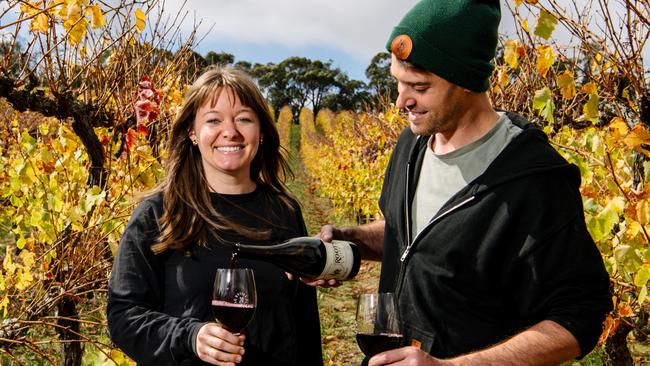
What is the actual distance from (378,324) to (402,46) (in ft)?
2.68

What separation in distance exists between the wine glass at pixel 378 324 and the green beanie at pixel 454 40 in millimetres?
675

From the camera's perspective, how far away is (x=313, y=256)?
235 cm

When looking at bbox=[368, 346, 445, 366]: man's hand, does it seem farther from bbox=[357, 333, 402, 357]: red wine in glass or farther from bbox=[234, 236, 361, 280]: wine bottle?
bbox=[234, 236, 361, 280]: wine bottle

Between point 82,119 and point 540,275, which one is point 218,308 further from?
point 82,119

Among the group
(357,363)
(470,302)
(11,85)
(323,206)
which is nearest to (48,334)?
(357,363)

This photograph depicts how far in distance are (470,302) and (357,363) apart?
4209 mm

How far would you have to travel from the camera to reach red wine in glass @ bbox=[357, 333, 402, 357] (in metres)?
1.71

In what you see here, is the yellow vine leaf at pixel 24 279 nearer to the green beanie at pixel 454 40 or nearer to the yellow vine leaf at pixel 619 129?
the green beanie at pixel 454 40

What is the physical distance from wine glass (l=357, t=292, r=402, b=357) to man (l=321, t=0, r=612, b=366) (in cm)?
6

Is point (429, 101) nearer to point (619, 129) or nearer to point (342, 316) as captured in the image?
point (619, 129)

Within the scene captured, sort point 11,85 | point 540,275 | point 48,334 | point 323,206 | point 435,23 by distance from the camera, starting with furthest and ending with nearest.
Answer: point 323,206 < point 48,334 < point 11,85 < point 435,23 < point 540,275

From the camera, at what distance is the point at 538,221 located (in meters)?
1.70

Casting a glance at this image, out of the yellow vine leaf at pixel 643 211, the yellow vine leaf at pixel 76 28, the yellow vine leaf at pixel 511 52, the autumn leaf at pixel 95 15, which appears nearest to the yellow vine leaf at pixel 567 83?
the yellow vine leaf at pixel 511 52

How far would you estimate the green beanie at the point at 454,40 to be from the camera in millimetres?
1924
